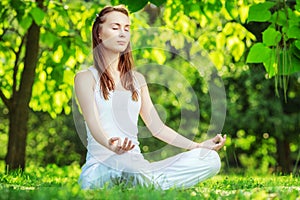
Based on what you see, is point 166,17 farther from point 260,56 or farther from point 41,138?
point 41,138

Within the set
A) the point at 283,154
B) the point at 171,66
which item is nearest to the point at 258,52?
the point at 283,154

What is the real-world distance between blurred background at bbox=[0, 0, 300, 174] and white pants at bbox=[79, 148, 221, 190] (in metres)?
0.56

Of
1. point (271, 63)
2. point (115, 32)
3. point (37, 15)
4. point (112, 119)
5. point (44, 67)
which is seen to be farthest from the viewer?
point (44, 67)

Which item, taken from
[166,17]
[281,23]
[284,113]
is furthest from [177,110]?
[281,23]

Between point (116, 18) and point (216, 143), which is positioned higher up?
point (116, 18)

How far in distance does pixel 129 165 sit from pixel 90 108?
408 millimetres

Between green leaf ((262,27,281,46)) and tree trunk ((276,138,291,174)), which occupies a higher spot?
green leaf ((262,27,281,46))

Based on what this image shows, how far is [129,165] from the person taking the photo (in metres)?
3.45

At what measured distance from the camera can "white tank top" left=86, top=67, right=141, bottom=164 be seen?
11.7 ft

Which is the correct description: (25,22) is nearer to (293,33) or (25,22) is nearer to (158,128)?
(158,128)

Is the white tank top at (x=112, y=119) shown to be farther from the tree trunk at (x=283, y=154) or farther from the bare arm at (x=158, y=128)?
the tree trunk at (x=283, y=154)

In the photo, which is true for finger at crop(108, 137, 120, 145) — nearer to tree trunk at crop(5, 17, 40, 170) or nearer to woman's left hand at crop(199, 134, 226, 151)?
woman's left hand at crop(199, 134, 226, 151)

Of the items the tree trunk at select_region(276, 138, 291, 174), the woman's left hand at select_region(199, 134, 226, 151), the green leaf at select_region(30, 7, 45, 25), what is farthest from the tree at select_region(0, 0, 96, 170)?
the tree trunk at select_region(276, 138, 291, 174)

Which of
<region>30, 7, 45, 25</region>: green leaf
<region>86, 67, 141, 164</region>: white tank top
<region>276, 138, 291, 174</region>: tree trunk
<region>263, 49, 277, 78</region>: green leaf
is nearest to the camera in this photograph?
<region>86, 67, 141, 164</region>: white tank top
